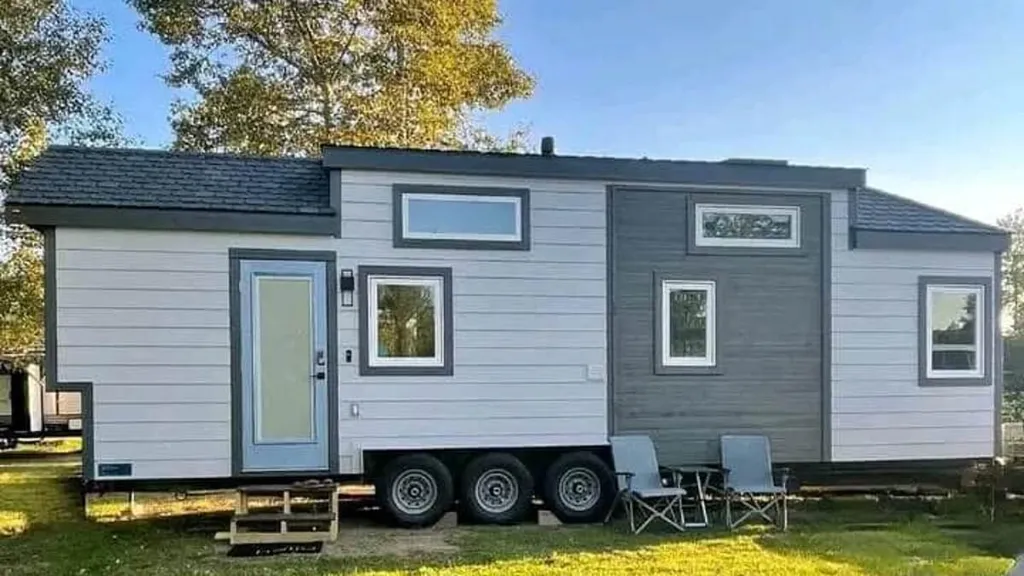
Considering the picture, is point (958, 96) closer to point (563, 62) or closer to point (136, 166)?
point (563, 62)

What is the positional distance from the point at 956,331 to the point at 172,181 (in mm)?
6935

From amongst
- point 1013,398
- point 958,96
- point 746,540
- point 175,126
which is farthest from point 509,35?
point 746,540

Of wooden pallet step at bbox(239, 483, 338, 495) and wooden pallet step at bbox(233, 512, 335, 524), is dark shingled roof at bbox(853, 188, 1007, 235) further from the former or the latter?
wooden pallet step at bbox(233, 512, 335, 524)

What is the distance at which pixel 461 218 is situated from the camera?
23.7 ft

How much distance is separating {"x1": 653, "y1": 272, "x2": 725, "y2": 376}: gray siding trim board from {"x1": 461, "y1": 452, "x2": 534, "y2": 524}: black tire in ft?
4.78

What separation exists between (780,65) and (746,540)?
27.8 feet

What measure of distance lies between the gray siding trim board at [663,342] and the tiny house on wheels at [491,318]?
24mm

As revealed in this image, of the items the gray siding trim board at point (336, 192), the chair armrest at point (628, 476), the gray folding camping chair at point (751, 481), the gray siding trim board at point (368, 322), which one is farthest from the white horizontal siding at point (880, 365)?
the gray siding trim board at point (336, 192)

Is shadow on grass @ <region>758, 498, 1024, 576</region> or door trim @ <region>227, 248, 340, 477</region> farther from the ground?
door trim @ <region>227, 248, 340, 477</region>

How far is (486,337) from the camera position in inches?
283

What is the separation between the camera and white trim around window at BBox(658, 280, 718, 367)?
7.53 metres

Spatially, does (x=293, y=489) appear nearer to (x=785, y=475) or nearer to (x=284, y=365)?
(x=284, y=365)

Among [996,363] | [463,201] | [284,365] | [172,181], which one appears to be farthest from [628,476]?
[172,181]

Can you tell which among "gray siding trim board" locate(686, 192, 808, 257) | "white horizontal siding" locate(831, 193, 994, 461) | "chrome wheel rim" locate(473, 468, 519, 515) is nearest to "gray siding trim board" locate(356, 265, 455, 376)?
"chrome wheel rim" locate(473, 468, 519, 515)
